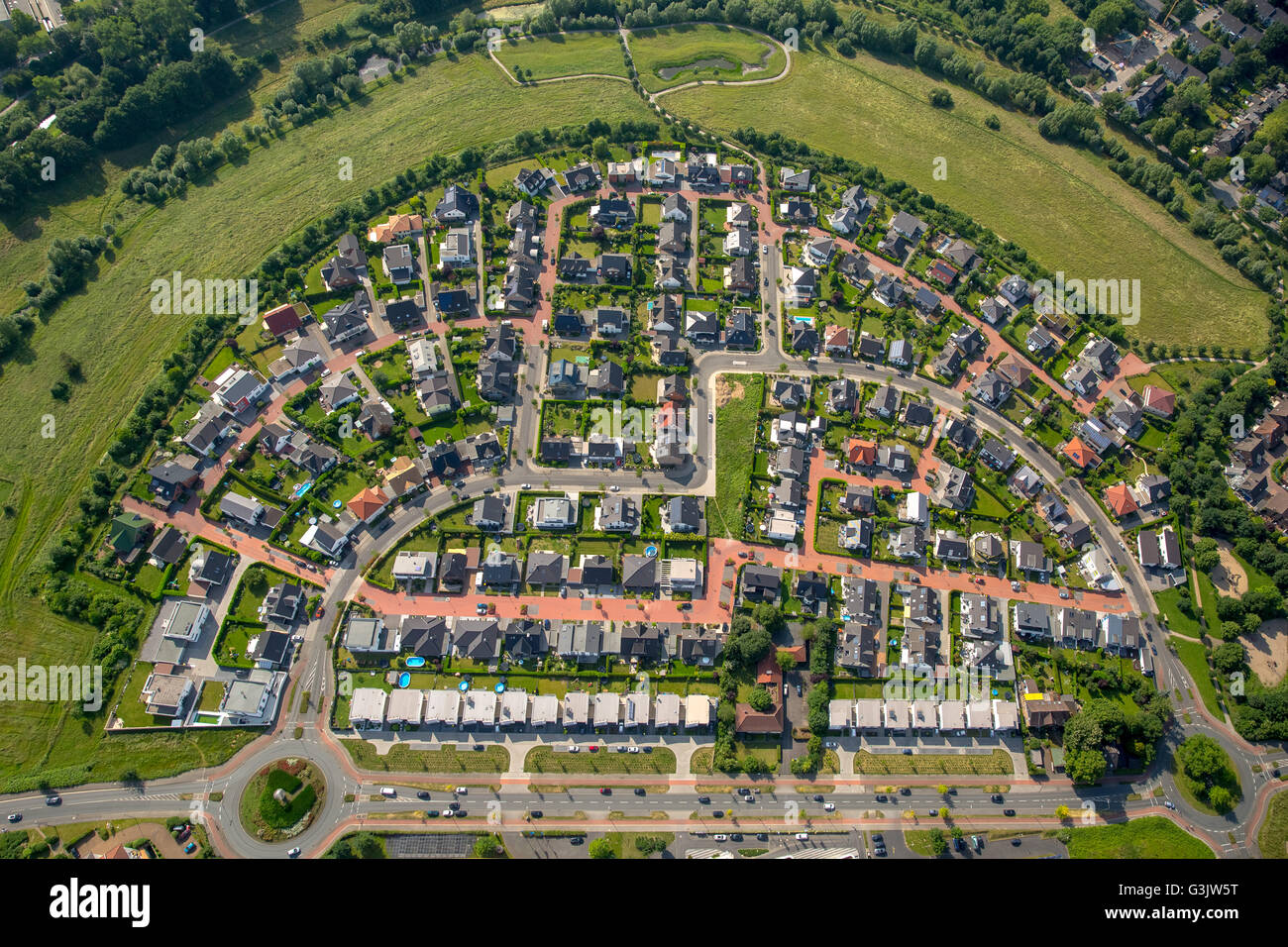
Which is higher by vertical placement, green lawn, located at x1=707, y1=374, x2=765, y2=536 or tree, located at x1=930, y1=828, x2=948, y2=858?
green lawn, located at x1=707, y1=374, x2=765, y2=536

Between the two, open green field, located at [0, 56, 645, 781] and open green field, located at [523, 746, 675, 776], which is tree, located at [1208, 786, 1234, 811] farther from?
open green field, located at [0, 56, 645, 781]

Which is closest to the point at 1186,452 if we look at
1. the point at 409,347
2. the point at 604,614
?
the point at 604,614

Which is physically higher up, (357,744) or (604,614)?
(604,614)

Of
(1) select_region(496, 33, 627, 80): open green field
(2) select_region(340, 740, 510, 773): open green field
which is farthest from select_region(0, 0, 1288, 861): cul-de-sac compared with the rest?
(1) select_region(496, 33, 627, 80): open green field

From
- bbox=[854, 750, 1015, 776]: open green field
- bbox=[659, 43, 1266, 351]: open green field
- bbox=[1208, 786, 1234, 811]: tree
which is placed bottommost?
bbox=[1208, 786, 1234, 811]: tree

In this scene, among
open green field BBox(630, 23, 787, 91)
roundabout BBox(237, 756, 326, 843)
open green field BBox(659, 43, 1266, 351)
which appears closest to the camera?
roundabout BBox(237, 756, 326, 843)

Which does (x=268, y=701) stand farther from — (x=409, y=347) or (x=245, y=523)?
(x=409, y=347)

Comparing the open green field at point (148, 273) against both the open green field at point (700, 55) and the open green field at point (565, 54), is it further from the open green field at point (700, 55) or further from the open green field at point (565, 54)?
the open green field at point (700, 55)

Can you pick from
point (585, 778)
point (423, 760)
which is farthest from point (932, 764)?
point (423, 760)
